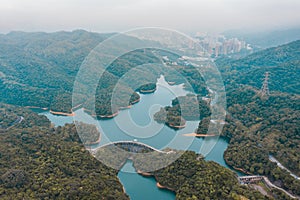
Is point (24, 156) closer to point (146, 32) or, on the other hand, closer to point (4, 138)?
point (4, 138)

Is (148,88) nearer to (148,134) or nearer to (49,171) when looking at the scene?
(148,134)

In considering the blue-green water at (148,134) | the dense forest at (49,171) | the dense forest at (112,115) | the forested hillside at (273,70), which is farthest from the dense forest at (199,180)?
the forested hillside at (273,70)

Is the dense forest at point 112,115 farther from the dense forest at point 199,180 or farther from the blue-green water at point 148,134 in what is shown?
the blue-green water at point 148,134

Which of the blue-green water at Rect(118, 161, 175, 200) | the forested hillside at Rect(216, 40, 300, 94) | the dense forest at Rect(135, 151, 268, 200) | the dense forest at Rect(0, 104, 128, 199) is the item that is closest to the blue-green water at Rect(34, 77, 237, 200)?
the blue-green water at Rect(118, 161, 175, 200)

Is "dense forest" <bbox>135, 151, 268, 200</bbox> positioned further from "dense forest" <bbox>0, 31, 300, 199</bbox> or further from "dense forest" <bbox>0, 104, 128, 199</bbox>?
"dense forest" <bbox>0, 104, 128, 199</bbox>

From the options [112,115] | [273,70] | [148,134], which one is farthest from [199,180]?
[273,70]
